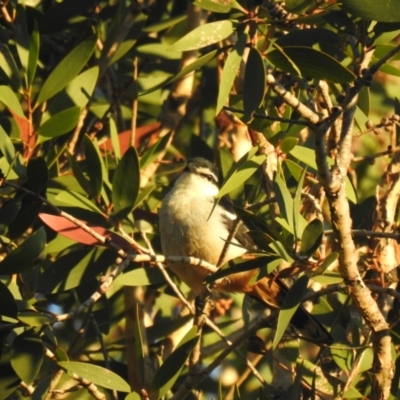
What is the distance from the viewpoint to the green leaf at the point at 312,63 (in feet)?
10.0

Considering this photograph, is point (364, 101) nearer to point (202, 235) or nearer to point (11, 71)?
point (202, 235)

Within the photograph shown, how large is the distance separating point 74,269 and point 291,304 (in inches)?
55.8

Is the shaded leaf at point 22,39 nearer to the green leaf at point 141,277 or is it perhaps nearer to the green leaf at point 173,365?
Result: the green leaf at point 141,277

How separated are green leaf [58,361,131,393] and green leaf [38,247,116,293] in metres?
0.83

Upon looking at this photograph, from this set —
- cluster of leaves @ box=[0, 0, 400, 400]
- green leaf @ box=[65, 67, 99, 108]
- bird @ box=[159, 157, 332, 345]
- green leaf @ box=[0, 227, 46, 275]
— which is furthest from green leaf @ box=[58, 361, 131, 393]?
green leaf @ box=[65, 67, 99, 108]

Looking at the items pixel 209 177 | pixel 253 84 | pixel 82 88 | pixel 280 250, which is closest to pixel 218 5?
pixel 253 84

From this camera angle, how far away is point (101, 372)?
3494mm

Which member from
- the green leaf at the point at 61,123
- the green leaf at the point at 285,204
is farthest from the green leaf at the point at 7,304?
the green leaf at the point at 285,204

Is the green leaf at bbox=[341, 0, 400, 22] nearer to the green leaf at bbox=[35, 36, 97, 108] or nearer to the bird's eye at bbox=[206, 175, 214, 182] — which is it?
the green leaf at bbox=[35, 36, 97, 108]

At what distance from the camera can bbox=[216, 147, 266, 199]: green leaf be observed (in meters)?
3.34

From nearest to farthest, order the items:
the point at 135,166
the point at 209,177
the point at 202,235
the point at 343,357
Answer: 1. the point at 135,166
2. the point at 343,357
3. the point at 202,235
4. the point at 209,177

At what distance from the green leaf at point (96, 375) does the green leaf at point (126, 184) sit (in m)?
0.67

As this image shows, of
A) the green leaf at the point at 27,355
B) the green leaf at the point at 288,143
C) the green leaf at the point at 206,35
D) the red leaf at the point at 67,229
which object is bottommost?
the green leaf at the point at 27,355

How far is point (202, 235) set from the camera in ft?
16.3
